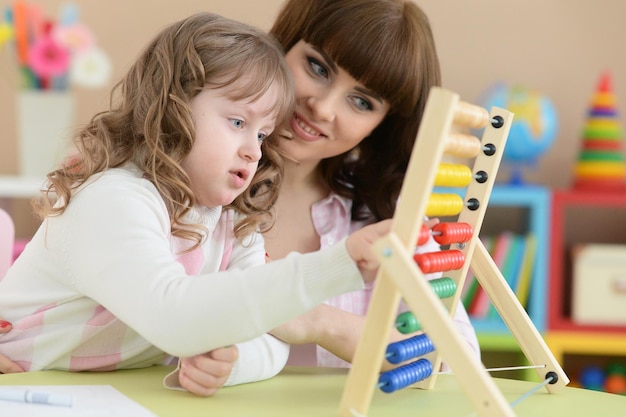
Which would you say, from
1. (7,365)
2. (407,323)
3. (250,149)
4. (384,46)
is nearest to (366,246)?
(407,323)

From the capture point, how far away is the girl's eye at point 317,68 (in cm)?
168

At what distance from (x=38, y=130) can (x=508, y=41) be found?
1670 millimetres

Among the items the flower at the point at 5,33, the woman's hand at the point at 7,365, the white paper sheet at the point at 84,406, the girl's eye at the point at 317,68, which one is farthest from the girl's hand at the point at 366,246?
the flower at the point at 5,33

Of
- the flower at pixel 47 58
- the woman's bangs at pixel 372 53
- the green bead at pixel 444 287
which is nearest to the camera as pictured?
the green bead at pixel 444 287

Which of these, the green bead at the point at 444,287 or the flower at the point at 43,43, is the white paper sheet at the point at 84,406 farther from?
the flower at the point at 43,43

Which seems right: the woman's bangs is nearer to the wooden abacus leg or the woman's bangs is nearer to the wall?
the wooden abacus leg

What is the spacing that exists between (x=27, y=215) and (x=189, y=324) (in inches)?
90.0

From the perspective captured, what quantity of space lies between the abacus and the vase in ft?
6.32

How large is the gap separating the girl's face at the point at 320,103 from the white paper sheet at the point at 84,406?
683 mm

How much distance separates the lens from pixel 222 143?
4.17ft

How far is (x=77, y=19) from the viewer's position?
3188 millimetres

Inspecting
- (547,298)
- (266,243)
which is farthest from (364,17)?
(547,298)

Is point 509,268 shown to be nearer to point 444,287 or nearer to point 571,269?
point 571,269

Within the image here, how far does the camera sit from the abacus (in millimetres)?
963
